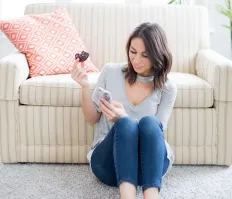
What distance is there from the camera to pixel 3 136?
2.32m

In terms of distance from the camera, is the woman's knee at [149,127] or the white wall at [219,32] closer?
the woman's knee at [149,127]

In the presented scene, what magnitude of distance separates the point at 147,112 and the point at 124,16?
3.61 feet

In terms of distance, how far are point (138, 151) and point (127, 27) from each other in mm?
1295

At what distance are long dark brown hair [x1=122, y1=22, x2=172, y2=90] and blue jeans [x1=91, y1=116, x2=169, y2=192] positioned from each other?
278 mm

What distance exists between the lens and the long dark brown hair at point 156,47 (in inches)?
73.9

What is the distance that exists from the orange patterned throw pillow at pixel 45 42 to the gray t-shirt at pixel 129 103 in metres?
0.63

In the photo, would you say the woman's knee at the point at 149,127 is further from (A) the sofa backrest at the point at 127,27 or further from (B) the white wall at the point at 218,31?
(B) the white wall at the point at 218,31

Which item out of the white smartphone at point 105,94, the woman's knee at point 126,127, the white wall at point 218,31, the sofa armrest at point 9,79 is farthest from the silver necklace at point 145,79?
the white wall at point 218,31

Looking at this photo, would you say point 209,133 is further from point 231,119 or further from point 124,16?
point 124,16

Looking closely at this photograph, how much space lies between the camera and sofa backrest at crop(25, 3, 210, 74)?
2.86 metres

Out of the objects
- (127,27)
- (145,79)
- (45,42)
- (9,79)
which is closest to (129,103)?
(145,79)

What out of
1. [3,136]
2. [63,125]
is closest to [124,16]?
[63,125]

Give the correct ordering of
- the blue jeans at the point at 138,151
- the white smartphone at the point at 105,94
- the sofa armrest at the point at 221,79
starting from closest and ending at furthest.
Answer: the blue jeans at the point at 138,151
the white smartphone at the point at 105,94
the sofa armrest at the point at 221,79

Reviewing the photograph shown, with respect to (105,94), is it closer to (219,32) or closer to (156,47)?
(156,47)
